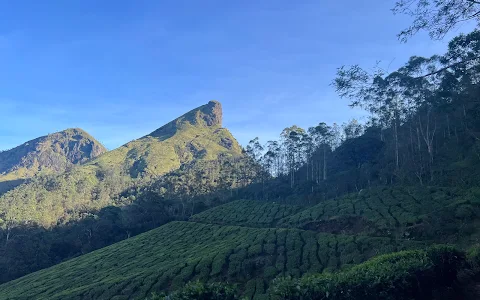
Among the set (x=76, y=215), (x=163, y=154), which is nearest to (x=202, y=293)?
(x=76, y=215)

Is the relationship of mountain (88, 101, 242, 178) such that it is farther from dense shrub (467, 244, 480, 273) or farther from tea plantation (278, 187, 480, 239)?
dense shrub (467, 244, 480, 273)

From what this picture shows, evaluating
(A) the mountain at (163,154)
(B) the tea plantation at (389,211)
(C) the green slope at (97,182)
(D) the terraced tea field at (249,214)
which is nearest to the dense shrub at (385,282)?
(B) the tea plantation at (389,211)

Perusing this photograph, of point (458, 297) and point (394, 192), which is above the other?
point (394, 192)

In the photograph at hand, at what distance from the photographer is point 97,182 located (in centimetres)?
12456

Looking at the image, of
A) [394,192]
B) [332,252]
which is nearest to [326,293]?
[332,252]

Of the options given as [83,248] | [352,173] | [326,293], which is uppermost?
[352,173]

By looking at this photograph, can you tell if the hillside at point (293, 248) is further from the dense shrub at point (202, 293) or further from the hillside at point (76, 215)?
the hillside at point (76, 215)

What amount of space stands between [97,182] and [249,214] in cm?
9838

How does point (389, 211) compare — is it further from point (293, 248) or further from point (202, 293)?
point (202, 293)

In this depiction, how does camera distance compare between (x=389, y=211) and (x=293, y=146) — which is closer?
(x=389, y=211)

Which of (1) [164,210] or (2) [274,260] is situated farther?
(1) [164,210]

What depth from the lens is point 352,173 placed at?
159 ft

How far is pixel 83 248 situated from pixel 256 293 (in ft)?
158

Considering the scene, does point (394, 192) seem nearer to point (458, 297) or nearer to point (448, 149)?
point (448, 149)
